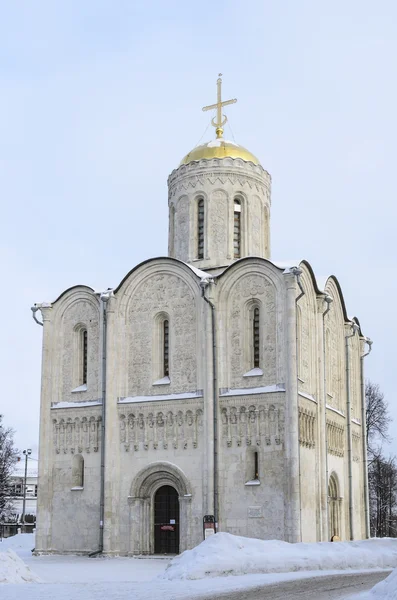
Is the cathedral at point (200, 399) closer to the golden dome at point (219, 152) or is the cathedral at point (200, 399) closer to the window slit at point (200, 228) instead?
the window slit at point (200, 228)

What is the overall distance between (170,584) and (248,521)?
10506 mm

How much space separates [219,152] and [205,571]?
61.2 ft

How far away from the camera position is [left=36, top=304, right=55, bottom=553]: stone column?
29406 mm

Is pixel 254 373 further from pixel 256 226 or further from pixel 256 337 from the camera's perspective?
pixel 256 226

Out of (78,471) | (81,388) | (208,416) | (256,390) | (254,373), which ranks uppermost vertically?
(254,373)

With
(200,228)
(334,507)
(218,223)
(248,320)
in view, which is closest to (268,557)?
(248,320)

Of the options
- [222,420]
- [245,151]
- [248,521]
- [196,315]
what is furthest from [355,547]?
[245,151]

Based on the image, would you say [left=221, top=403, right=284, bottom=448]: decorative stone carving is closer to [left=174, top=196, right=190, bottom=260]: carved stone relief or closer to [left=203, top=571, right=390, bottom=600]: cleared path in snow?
[left=174, top=196, right=190, bottom=260]: carved stone relief

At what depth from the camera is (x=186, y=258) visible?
Answer: 104 ft

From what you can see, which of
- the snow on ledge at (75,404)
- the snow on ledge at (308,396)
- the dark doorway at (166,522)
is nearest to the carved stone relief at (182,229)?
the snow on ledge at (75,404)

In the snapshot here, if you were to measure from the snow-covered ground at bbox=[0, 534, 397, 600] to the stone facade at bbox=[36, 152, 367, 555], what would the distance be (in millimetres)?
3593

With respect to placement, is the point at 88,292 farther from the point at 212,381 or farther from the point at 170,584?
the point at 170,584

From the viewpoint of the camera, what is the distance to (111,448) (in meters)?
28.5

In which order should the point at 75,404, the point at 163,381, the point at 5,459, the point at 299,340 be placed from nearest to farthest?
the point at 299,340 → the point at 163,381 → the point at 75,404 → the point at 5,459
